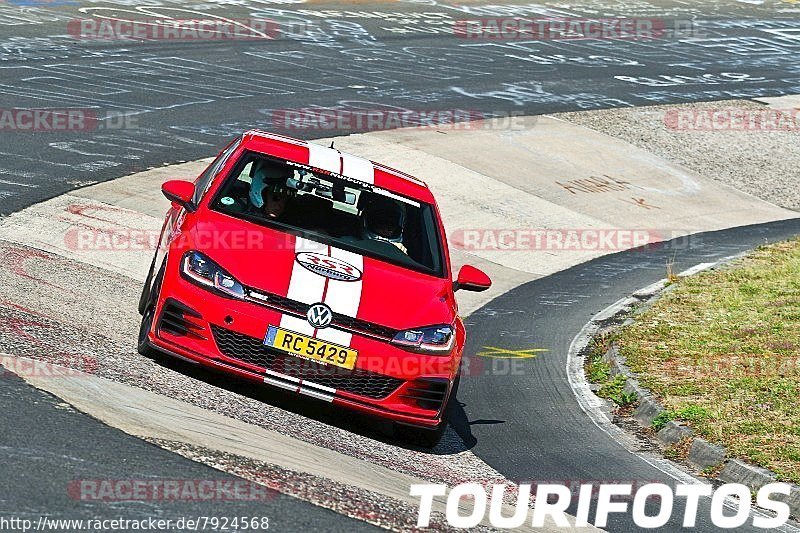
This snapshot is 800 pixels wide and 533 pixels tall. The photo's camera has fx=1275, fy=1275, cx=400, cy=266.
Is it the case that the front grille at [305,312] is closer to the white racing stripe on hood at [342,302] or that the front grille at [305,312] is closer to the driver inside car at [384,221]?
the white racing stripe on hood at [342,302]

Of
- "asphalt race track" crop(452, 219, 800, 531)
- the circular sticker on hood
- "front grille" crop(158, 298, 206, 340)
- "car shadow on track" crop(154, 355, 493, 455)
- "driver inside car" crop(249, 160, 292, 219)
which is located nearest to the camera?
"front grille" crop(158, 298, 206, 340)

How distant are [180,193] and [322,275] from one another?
5.35 feet

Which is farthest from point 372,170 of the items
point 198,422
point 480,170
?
point 480,170

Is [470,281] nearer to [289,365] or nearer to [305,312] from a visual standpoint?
[305,312]

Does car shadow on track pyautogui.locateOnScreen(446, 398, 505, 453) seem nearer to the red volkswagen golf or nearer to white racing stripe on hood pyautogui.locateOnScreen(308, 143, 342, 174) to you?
the red volkswagen golf

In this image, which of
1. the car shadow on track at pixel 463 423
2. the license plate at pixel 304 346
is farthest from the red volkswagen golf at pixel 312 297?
the car shadow on track at pixel 463 423

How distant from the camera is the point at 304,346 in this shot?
7.79m

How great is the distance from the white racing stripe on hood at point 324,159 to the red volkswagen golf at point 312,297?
0.21m

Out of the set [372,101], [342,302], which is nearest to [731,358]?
[342,302]

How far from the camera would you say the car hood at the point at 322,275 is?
7.93 meters

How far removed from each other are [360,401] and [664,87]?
23.9 meters

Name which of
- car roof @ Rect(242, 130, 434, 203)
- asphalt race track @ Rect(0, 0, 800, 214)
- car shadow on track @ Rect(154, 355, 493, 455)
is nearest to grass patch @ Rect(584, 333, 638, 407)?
car shadow on track @ Rect(154, 355, 493, 455)

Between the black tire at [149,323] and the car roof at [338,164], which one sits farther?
the car roof at [338,164]

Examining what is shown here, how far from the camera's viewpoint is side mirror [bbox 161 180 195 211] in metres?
9.04
